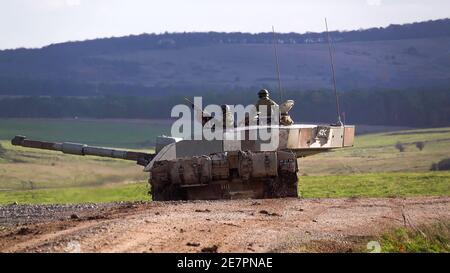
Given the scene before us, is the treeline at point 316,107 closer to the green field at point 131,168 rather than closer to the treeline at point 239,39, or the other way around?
the green field at point 131,168

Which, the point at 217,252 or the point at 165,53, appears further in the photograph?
the point at 165,53

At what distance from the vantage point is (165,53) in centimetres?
17788

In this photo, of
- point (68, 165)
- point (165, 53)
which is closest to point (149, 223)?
point (68, 165)

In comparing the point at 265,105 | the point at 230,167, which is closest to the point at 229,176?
the point at 230,167

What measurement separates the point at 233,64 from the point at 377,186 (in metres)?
129

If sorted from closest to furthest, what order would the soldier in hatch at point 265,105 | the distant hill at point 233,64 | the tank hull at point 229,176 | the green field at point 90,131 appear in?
the tank hull at point 229,176, the soldier in hatch at point 265,105, the green field at point 90,131, the distant hill at point 233,64

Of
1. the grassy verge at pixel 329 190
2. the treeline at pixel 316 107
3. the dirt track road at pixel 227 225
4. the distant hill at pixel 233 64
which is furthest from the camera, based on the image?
the distant hill at pixel 233 64

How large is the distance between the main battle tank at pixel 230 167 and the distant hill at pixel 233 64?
352 ft

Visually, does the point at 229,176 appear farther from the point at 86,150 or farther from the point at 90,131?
the point at 90,131

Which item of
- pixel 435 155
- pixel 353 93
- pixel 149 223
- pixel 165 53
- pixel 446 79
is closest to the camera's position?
pixel 149 223

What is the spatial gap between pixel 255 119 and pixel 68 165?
116 ft

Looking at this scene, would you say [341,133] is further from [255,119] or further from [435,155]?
[435,155]

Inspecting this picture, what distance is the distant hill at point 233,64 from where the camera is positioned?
14612cm

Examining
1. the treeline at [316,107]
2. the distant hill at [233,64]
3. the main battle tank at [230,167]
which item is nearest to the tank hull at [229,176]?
the main battle tank at [230,167]
